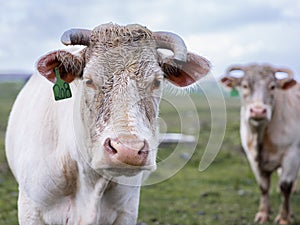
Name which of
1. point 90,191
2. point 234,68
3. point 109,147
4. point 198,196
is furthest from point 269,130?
point 109,147

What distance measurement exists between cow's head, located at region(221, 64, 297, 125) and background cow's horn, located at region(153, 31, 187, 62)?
5.11 metres

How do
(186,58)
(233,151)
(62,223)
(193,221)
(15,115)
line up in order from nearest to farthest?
(186,58) < (62,223) < (15,115) < (193,221) < (233,151)

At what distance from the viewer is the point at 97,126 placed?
4.30 meters

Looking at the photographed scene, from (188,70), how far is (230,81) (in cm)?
615

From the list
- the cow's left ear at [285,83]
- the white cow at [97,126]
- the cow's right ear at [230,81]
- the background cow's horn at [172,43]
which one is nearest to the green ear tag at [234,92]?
the cow's right ear at [230,81]

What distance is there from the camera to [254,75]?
10125 millimetres

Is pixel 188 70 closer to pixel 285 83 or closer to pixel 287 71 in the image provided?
pixel 285 83

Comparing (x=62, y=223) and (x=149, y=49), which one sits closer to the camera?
(x=149, y=49)

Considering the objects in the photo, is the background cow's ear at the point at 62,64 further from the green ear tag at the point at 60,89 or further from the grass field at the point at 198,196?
the grass field at the point at 198,196

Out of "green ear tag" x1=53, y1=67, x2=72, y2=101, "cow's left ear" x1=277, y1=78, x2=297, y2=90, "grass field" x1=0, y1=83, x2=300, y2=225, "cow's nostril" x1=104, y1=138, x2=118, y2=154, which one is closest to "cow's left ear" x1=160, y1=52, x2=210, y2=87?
"grass field" x1=0, y1=83, x2=300, y2=225

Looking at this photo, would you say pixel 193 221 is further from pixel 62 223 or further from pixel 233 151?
pixel 233 151

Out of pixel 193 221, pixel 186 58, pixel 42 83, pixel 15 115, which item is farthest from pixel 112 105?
pixel 193 221

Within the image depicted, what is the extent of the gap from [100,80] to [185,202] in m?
7.53

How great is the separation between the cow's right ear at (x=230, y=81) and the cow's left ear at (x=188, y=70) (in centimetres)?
575
